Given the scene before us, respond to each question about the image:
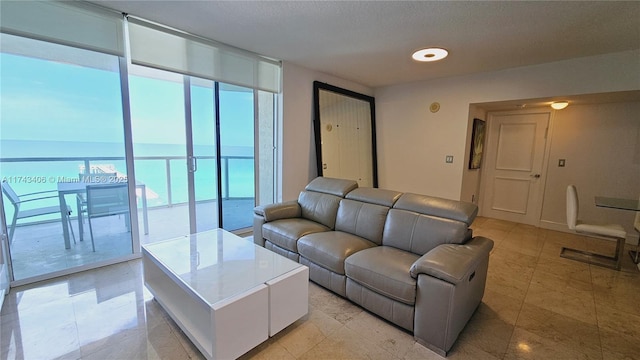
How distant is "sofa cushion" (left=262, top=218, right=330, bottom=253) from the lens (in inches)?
102

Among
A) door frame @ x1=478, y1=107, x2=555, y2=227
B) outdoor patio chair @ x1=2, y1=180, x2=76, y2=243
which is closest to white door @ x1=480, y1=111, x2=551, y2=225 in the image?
door frame @ x1=478, y1=107, x2=555, y2=227

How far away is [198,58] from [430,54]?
264 centimetres

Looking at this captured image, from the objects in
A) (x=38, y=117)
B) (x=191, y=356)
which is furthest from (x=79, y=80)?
(x=191, y=356)

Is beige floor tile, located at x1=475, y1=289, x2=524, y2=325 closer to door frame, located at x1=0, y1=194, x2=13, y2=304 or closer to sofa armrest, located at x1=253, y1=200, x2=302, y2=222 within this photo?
sofa armrest, located at x1=253, y1=200, x2=302, y2=222

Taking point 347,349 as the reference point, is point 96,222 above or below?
above

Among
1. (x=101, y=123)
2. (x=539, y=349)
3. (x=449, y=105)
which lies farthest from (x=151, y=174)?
(x=539, y=349)

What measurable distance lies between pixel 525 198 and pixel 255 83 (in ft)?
15.7

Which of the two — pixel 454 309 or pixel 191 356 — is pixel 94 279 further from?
pixel 454 309

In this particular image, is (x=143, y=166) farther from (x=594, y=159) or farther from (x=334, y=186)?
(x=594, y=159)

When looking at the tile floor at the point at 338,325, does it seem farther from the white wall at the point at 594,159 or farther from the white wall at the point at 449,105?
the white wall at the point at 449,105

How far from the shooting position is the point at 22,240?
2359 millimetres

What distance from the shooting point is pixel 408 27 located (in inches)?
98.1

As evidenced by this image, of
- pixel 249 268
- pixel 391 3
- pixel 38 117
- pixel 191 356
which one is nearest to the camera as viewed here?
pixel 191 356

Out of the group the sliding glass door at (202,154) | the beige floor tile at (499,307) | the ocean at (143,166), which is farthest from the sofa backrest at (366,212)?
the sliding glass door at (202,154)
